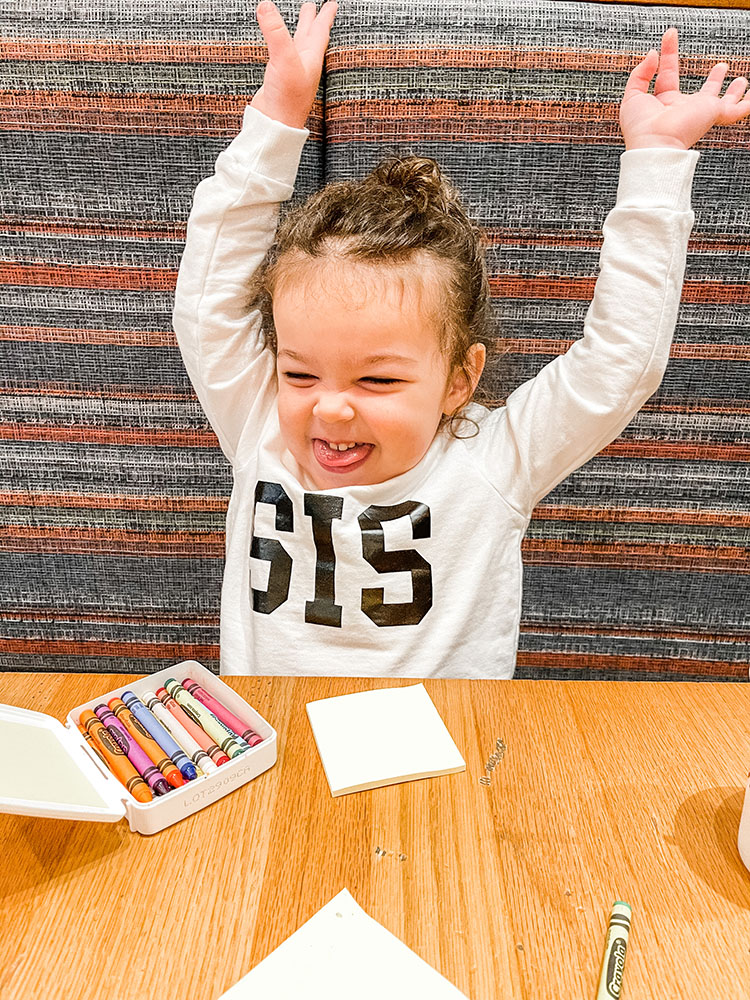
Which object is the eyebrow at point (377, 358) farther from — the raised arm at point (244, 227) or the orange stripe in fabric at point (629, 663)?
the orange stripe in fabric at point (629, 663)

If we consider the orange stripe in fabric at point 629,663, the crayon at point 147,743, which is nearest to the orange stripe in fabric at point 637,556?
the orange stripe in fabric at point 629,663

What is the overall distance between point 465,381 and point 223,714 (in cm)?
49

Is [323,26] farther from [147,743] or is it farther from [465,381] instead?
[147,743]

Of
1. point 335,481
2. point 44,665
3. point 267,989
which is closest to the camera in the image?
point 267,989

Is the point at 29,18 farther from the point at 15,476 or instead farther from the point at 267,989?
the point at 267,989

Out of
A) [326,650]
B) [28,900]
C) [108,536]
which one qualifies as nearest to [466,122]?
[326,650]

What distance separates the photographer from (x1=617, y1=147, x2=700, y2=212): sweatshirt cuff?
31.0 inches

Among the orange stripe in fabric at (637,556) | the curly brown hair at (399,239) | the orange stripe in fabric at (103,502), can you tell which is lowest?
the orange stripe in fabric at (637,556)

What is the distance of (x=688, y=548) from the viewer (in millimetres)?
1231

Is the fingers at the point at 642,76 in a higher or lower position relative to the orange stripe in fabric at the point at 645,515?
higher

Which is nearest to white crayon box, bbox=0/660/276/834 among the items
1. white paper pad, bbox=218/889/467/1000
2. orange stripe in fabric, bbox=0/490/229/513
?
white paper pad, bbox=218/889/467/1000

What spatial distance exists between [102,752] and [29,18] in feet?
3.06

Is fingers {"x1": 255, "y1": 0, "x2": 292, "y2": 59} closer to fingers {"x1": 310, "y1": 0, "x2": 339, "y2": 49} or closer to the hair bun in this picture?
fingers {"x1": 310, "y1": 0, "x2": 339, "y2": 49}

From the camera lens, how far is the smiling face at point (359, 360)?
2.74 feet
